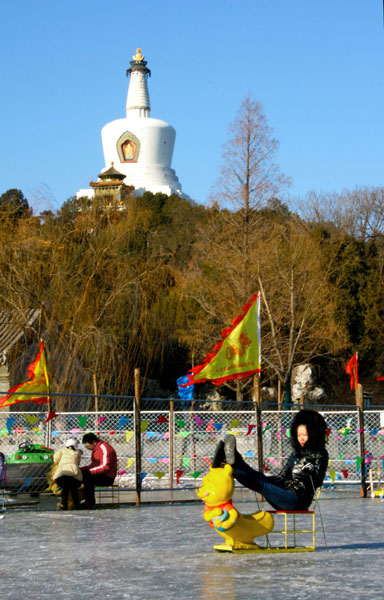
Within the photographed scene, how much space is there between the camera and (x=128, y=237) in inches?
1190

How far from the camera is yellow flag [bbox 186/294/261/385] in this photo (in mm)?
13405

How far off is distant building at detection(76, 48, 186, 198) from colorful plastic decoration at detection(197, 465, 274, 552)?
2610 inches

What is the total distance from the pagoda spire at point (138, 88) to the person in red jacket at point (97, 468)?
74.2m

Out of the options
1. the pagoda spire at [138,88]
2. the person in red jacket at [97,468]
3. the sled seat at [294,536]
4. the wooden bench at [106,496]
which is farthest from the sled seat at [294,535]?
the pagoda spire at [138,88]

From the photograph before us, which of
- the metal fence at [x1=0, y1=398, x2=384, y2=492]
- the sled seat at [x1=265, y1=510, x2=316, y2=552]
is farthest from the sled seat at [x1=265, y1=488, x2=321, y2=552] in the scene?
the metal fence at [x1=0, y1=398, x2=384, y2=492]

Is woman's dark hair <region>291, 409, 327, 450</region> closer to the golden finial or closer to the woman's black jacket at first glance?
the woman's black jacket

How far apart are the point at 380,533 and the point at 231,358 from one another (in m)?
4.52

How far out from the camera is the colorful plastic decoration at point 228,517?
776cm

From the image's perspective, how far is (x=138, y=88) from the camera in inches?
3388

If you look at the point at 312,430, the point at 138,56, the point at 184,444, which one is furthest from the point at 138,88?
the point at 312,430

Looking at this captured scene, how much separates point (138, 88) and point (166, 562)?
81759mm

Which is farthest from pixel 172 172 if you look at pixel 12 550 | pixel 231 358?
pixel 12 550

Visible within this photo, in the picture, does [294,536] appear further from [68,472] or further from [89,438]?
[89,438]

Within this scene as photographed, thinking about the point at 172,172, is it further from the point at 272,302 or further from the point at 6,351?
the point at 6,351
